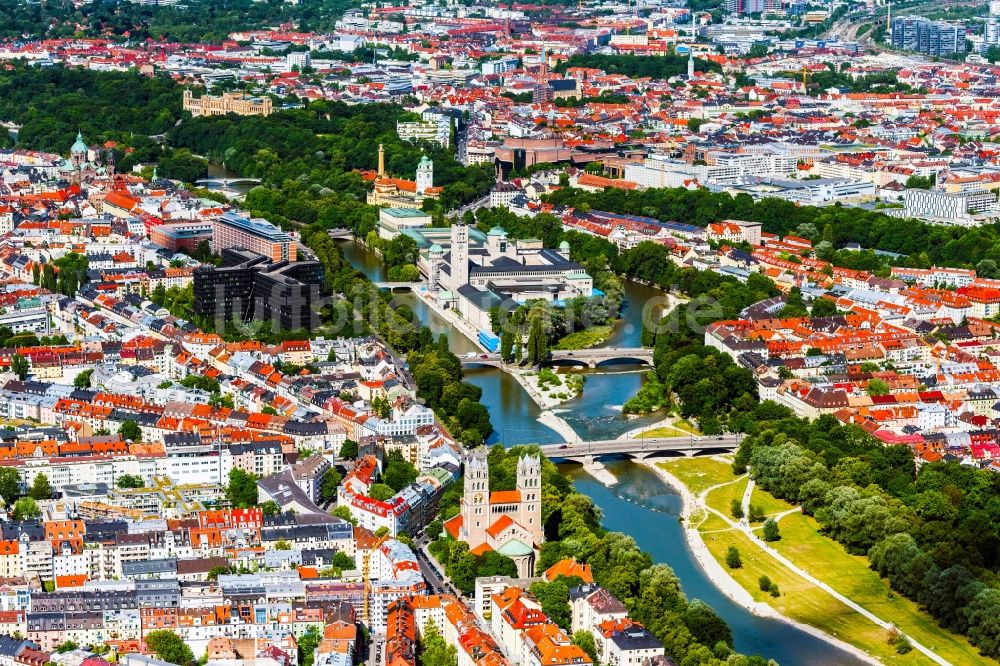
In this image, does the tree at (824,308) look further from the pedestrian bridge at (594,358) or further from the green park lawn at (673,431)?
the green park lawn at (673,431)

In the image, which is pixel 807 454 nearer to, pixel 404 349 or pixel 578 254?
pixel 404 349

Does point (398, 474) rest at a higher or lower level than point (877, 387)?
higher

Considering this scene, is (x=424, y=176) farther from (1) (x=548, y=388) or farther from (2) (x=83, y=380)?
(2) (x=83, y=380)

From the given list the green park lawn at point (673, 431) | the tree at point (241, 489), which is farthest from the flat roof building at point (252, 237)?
the tree at point (241, 489)

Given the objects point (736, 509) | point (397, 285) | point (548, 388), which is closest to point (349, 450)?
point (736, 509)

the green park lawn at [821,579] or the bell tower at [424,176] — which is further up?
the bell tower at [424,176]

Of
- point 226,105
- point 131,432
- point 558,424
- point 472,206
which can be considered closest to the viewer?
point 131,432

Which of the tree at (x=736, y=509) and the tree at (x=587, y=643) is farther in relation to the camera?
the tree at (x=736, y=509)
